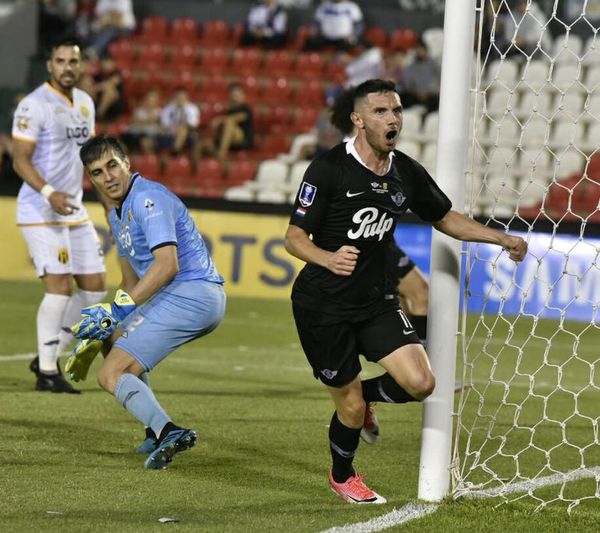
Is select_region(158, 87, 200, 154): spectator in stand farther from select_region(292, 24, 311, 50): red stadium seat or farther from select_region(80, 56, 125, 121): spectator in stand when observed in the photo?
select_region(292, 24, 311, 50): red stadium seat

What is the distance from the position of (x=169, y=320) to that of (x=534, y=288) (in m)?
8.18

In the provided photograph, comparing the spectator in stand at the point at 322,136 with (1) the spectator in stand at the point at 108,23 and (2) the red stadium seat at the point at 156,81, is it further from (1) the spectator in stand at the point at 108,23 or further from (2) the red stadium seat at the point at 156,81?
(1) the spectator in stand at the point at 108,23

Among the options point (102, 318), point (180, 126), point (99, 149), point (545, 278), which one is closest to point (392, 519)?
point (102, 318)

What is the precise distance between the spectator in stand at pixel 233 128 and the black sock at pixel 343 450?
13.4 m

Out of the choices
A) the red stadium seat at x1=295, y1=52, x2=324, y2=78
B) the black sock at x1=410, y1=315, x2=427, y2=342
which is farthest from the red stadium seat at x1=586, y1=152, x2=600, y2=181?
the black sock at x1=410, y1=315, x2=427, y2=342

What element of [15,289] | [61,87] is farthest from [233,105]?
[61,87]

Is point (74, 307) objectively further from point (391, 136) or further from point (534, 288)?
point (534, 288)

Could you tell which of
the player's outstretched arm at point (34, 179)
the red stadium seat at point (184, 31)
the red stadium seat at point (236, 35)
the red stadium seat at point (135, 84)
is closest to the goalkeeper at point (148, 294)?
the player's outstretched arm at point (34, 179)

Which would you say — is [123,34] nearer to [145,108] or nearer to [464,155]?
[145,108]

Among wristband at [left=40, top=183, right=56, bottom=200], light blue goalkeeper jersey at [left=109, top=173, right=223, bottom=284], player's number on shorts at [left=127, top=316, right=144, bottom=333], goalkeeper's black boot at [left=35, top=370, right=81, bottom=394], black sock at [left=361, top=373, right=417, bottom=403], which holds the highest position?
light blue goalkeeper jersey at [left=109, top=173, right=223, bottom=284]

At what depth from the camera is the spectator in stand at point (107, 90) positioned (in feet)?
65.6

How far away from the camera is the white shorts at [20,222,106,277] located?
848 cm

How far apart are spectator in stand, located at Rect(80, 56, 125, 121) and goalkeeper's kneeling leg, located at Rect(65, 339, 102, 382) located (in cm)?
1423

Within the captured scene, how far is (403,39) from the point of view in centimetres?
2050
